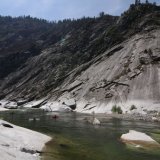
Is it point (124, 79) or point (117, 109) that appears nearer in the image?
point (117, 109)

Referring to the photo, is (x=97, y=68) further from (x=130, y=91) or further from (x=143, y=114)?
(x=143, y=114)

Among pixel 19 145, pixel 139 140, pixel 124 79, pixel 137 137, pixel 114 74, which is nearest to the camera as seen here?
pixel 19 145

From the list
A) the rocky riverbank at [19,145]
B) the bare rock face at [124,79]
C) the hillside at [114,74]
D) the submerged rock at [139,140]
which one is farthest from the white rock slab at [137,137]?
the hillside at [114,74]

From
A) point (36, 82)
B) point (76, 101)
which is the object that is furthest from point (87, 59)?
point (76, 101)

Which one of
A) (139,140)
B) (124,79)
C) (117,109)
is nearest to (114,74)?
(124,79)

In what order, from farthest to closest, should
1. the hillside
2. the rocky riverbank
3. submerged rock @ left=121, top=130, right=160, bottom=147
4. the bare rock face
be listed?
the hillside < the bare rock face < submerged rock @ left=121, top=130, right=160, bottom=147 < the rocky riverbank

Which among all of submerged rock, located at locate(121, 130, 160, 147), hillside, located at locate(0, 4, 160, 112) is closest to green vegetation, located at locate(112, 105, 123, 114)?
hillside, located at locate(0, 4, 160, 112)

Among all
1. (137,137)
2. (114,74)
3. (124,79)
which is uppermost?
(114,74)

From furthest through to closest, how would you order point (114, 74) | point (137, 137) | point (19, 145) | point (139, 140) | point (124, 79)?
point (114, 74)
point (124, 79)
point (137, 137)
point (139, 140)
point (19, 145)

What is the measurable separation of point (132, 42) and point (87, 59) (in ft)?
116

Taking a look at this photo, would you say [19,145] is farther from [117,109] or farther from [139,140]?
[117,109]

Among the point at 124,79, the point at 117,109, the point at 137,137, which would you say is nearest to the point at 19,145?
the point at 137,137

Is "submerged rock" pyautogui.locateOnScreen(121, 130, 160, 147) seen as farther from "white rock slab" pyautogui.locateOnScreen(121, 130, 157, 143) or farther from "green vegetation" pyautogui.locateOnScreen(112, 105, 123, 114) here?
"green vegetation" pyautogui.locateOnScreen(112, 105, 123, 114)

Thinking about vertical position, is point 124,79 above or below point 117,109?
above
